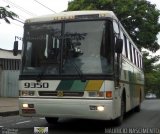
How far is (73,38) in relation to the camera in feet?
42.3

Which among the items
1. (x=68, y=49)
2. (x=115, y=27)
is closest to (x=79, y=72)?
A: (x=68, y=49)

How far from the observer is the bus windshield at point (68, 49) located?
1248 cm

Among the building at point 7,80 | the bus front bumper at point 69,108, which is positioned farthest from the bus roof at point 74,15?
the building at point 7,80

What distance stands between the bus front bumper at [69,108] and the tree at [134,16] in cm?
2930

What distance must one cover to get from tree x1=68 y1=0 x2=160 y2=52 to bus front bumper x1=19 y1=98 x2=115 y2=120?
29.3 metres

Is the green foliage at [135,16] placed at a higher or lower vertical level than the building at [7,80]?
higher

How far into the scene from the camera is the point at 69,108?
12445mm

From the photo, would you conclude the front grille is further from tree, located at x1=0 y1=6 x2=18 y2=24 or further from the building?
the building

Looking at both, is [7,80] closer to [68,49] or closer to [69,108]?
[68,49]

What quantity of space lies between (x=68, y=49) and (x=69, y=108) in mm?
1693

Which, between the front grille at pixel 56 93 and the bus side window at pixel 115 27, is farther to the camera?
the bus side window at pixel 115 27

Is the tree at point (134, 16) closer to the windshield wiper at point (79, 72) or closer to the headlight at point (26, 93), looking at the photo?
the headlight at point (26, 93)

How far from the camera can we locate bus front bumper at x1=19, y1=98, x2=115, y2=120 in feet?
40.2

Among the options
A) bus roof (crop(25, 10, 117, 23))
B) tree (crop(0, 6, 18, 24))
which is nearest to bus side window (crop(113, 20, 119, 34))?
bus roof (crop(25, 10, 117, 23))
